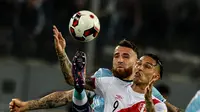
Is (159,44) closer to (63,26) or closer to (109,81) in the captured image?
(63,26)

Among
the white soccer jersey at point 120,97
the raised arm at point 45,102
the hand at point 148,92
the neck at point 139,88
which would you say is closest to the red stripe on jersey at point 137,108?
the white soccer jersey at point 120,97

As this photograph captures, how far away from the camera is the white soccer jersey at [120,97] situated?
706 centimetres

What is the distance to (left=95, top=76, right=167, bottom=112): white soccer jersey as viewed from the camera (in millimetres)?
7059

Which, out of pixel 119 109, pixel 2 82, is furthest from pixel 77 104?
pixel 2 82

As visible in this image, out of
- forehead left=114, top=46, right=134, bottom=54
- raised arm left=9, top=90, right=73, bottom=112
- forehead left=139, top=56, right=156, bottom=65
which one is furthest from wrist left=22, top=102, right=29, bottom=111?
forehead left=139, top=56, right=156, bottom=65

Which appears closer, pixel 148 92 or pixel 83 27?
pixel 148 92

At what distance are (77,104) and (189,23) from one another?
7.33m

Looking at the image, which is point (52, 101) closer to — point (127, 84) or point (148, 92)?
point (127, 84)

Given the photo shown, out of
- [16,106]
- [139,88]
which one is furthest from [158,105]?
[16,106]

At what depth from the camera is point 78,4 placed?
12414 millimetres

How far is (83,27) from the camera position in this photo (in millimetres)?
7312

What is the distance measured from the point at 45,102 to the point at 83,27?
94cm

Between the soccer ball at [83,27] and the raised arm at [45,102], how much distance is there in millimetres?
704

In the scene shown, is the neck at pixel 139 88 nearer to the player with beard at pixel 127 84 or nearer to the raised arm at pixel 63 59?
the player with beard at pixel 127 84
